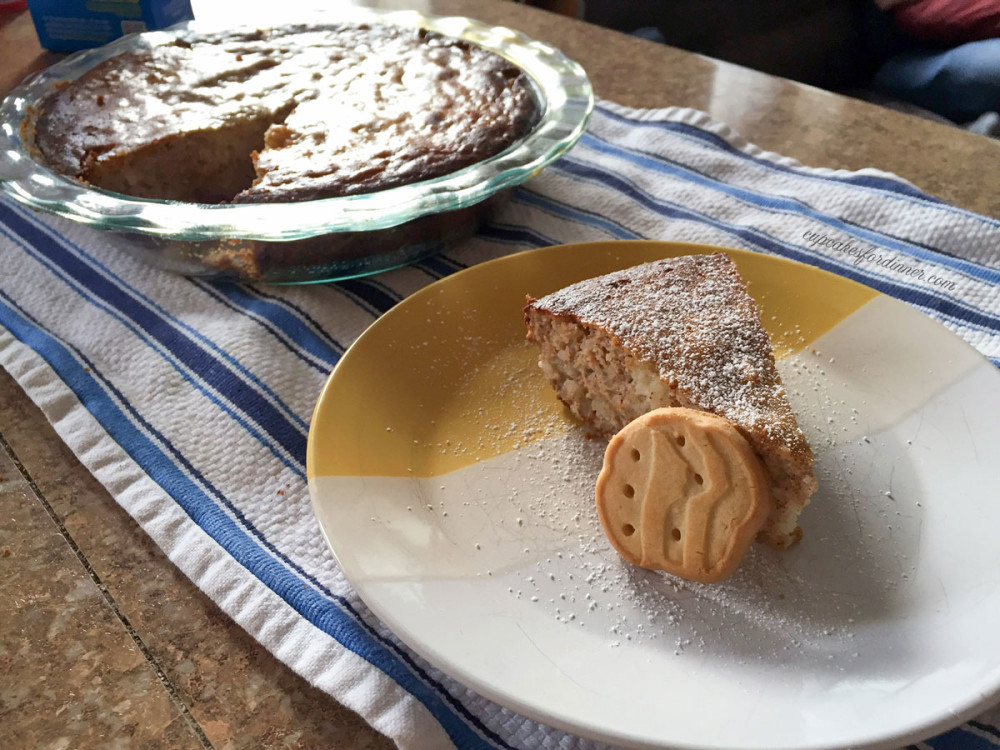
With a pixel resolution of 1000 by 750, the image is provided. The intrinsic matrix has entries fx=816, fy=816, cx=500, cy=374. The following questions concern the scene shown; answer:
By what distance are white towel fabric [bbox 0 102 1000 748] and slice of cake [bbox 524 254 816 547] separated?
0.27 m

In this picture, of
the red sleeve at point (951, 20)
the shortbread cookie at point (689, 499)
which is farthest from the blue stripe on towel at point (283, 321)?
the red sleeve at point (951, 20)

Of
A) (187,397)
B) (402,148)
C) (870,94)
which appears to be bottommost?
(870,94)

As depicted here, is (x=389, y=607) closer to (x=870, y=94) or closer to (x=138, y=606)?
(x=138, y=606)

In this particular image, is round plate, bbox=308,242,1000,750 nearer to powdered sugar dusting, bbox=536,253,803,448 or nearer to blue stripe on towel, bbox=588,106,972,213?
powdered sugar dusting, bbox=536,253,803,448

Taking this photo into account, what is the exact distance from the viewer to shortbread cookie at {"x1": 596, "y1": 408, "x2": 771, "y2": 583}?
2.44ft

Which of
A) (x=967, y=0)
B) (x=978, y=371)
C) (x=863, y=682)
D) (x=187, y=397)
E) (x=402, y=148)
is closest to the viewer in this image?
(x=863, y=682)

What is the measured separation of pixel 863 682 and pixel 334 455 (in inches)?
20.3

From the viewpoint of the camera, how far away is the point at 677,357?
34.4 inches

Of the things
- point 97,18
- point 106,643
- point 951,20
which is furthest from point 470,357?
point 951,20

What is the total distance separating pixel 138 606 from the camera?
785 millimetres

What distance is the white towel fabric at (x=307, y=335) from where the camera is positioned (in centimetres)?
74

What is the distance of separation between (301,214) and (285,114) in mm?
463

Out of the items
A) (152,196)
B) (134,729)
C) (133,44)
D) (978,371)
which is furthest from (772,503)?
(133,44)

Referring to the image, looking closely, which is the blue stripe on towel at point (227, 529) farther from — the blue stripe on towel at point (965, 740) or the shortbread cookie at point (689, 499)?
the blue stripe on towel at point (965, 740)
